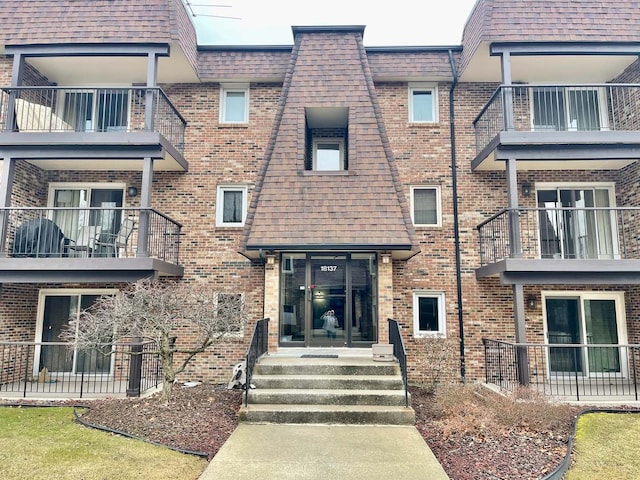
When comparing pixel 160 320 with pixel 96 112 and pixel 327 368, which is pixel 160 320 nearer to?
pixel 327 368

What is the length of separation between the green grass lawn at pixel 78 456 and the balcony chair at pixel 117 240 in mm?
4255

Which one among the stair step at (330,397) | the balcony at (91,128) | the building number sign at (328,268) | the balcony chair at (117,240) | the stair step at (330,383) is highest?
the balcony at (91,128)

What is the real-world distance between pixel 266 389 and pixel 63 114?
9735 millimetres

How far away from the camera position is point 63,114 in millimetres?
Result: 11945

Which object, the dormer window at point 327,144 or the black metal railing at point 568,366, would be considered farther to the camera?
the dormer window at point 327,144

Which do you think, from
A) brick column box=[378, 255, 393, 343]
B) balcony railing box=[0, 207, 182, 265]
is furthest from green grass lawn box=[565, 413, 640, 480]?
balcony railing box=[0, 207, 182, 265]

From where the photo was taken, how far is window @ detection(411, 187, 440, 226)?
37.7 ft

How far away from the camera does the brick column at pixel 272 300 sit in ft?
31.8

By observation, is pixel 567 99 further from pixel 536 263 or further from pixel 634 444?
pixel 634 444

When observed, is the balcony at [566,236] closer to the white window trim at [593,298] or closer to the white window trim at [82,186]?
the white window trim at [593,298]

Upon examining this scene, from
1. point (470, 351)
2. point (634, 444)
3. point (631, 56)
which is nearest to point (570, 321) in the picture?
point (470, 351)

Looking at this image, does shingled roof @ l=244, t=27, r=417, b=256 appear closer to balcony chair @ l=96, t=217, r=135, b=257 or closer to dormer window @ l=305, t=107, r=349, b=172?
dormer window @ l=305, t=107, r=349, b=172

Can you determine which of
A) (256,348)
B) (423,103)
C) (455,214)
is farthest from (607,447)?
(423,103)

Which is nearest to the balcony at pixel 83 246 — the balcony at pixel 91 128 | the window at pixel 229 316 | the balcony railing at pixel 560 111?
the balcony at pixel 91 128
